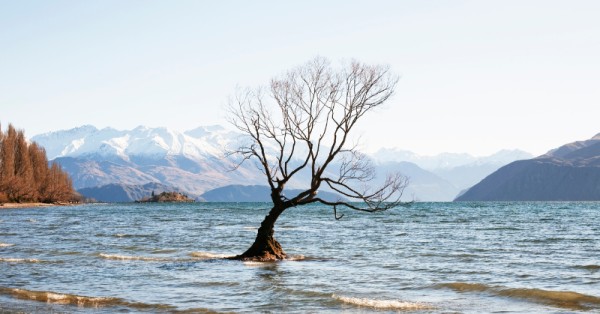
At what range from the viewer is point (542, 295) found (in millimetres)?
26453

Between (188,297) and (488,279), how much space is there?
45.3ft

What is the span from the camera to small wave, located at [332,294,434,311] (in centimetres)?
2348

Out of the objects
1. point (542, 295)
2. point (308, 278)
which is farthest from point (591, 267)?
point (308, 278)

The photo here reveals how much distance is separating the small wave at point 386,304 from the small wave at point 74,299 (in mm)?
6442

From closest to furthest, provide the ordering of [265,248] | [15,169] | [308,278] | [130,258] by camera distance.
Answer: [308,278], [265,248], [130,258], [15,169]

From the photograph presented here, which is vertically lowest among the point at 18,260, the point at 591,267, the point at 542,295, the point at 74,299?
the point at 542,295

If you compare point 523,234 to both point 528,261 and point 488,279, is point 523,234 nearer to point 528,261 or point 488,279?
point 528,261

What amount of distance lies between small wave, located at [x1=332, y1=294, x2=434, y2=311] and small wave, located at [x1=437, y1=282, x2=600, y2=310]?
467cm

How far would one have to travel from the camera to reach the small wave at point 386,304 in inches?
925

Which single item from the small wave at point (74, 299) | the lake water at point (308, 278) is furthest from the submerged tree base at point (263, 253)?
the small wave at point (74, 299)

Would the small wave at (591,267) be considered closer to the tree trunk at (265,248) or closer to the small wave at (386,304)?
the small wave at (386,304)

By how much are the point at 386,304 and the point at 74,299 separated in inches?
444

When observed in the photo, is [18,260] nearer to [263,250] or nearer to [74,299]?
[263,250]

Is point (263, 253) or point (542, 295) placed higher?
point (263, 253)
